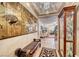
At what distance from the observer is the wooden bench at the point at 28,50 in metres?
1.62

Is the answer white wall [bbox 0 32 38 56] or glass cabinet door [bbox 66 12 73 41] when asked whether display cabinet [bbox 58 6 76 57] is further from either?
white wall [bbox 0 32 38 56]

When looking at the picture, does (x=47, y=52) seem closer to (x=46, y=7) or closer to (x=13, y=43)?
(x=13, y=43)

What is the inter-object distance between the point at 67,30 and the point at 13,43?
0.79 m

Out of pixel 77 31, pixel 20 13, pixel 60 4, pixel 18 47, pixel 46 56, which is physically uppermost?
pixel 60 4

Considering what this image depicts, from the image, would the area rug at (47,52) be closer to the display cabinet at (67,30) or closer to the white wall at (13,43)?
the display cabinet at (67,30)

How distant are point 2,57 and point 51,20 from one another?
878mm

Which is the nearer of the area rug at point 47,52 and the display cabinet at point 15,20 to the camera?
the display cabinet at point 15,20

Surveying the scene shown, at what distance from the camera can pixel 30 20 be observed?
66.5 inches

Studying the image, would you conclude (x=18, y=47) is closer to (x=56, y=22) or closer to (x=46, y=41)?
(x=46, y=41)

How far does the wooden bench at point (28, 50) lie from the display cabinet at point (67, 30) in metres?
0.37

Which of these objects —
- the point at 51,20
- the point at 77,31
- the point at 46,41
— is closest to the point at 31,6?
the point at 51,20

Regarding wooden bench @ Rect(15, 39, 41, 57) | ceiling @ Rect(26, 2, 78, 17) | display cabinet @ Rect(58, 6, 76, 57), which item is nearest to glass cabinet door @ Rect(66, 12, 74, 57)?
display cabinet @ Rect(58, 6, 76, 57)

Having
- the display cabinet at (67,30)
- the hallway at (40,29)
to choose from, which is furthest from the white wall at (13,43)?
the display cabinet at (67,30)

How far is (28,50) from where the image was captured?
164 centimetres
